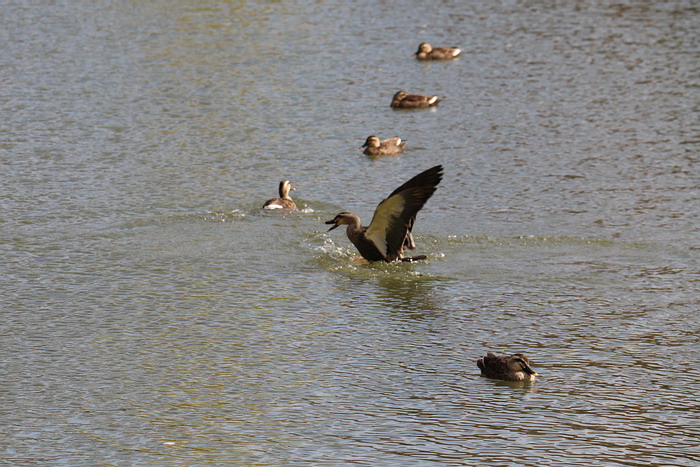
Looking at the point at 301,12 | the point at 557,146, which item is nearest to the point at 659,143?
the point at 557,146

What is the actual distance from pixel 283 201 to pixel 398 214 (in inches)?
82.9

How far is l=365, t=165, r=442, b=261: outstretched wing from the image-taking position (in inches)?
560

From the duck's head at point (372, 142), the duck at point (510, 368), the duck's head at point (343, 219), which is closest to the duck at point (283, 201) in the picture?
the duck's head at point (343, 219)

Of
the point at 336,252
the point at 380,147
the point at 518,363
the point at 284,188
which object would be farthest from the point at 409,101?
the point at 518,363

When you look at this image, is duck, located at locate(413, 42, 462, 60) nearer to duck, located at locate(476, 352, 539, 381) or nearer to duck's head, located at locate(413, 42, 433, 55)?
duck's head, located at locate(413, 42, 433, 55)

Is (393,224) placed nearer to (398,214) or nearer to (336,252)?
(398,214)

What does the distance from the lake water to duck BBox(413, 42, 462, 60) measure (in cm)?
47

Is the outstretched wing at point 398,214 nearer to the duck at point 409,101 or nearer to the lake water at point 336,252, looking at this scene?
the lake water at point 336,252

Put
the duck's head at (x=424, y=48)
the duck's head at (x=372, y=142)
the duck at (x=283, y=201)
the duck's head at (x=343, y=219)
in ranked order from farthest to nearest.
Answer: the duck's head at (x=424, y=48) < the duck's head at (x=372, y=142) < the duck at (x=283, y=201) < the duck's head at (x=343, y=219)

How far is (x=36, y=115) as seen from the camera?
67.9 ft

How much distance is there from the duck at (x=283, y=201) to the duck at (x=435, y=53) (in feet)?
33.9

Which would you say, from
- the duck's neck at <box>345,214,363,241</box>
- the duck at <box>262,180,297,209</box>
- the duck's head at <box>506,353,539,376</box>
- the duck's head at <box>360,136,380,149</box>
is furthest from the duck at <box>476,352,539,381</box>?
the duck's head at <box>360,136,380,149</box>

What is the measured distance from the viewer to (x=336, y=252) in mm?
15086

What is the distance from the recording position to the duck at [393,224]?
14.2 metres
